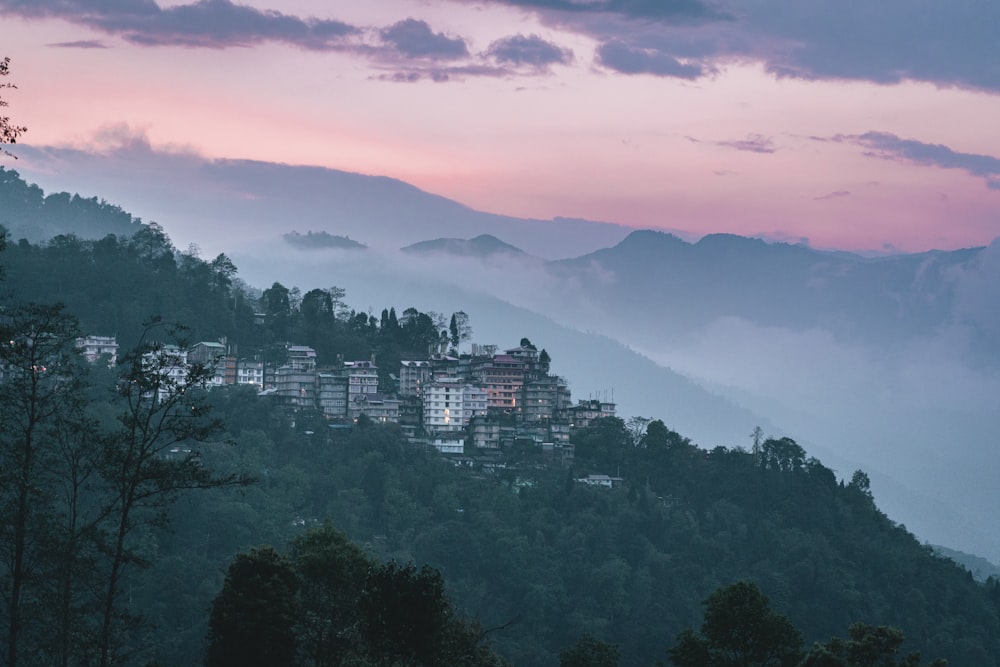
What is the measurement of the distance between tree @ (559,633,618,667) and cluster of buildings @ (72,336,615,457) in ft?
→ 117

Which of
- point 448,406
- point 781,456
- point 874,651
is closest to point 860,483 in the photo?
point 781,456

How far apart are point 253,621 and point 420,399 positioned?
49.8 m

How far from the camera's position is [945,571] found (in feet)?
229

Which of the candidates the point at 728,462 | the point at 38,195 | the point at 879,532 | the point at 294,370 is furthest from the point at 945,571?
the point at 38,195

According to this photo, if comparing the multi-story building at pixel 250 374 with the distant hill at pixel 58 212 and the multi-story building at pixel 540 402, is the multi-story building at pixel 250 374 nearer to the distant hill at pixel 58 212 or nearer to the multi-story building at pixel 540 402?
the multi-story building at pixel 540 402

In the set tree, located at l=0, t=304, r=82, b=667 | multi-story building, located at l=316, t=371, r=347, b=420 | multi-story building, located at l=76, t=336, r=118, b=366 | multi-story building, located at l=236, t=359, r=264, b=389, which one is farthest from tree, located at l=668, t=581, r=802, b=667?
multi-story building, located at l=236, t=359, r=264, b=389

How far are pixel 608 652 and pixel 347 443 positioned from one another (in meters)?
34.4

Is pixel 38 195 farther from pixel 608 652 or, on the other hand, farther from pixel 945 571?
pixel 608 652

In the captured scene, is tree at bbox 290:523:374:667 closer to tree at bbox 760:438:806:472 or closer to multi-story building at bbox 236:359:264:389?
multi-story building at bbox 236:359:264:389

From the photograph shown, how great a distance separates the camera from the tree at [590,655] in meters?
34.6

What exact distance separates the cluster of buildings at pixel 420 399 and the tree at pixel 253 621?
46.1m

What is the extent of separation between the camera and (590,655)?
34.9 metres

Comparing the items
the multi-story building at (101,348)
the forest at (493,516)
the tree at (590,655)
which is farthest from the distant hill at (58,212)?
the tree at (590,655)

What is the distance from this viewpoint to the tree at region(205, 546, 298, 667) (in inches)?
930
